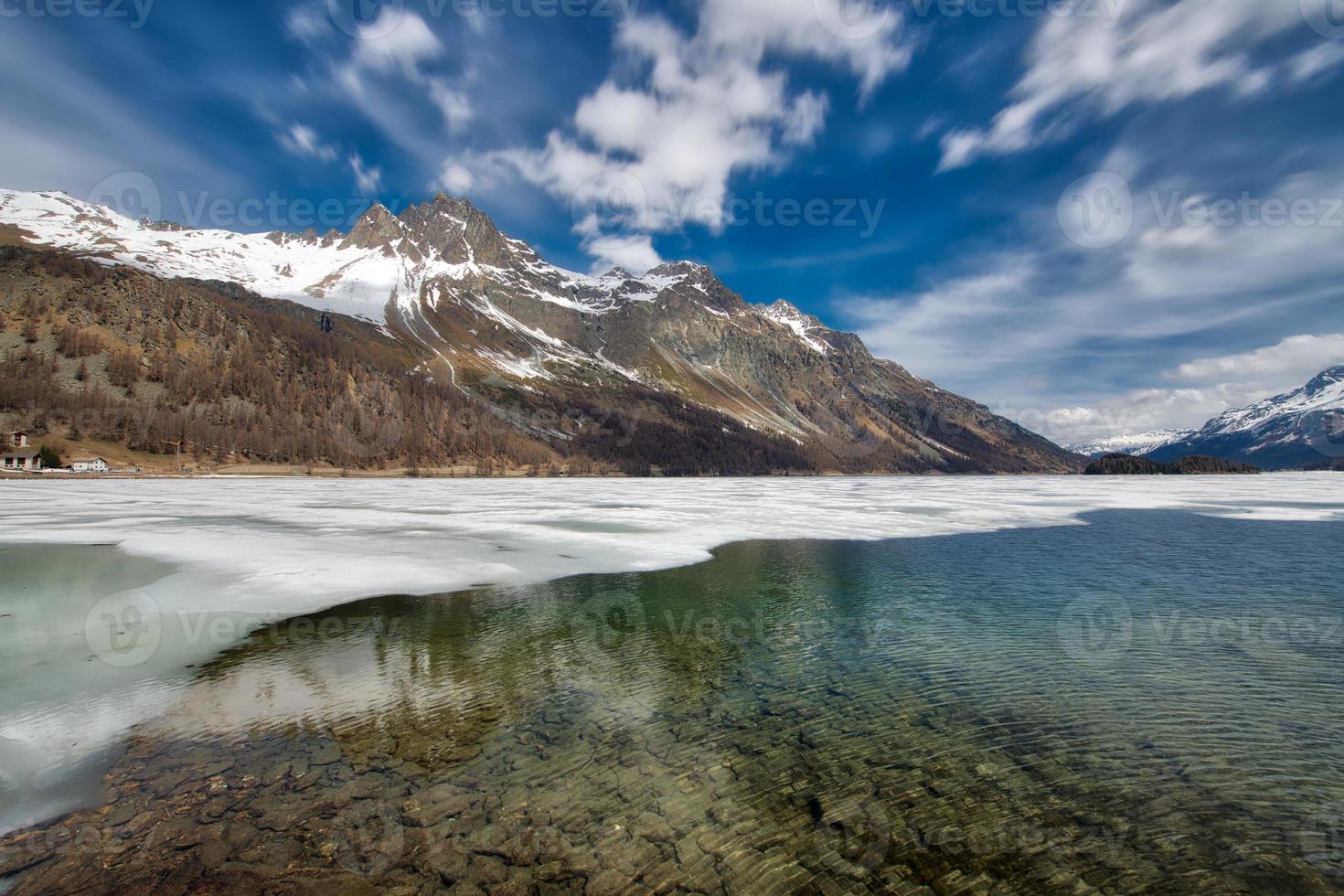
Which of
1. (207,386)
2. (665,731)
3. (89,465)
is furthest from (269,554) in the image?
(207,386)

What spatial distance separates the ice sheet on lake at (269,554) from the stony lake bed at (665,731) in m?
0.12

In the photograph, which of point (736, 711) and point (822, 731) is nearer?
point (822, 731)

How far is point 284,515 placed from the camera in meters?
35.8

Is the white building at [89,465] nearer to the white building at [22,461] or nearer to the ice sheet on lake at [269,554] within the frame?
the white building at [22,461]

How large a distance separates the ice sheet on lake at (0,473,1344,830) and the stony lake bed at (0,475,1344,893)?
12 cm

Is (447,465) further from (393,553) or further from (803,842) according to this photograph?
(803,842)

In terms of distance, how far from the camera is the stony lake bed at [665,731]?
233 inches

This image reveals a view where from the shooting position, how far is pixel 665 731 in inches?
349

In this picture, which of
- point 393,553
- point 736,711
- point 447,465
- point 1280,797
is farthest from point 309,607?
point 447,465

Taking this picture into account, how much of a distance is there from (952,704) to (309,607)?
15.6 m

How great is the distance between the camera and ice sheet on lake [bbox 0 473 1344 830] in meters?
8.87

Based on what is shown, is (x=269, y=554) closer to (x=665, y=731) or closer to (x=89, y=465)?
(x=665, y=731)

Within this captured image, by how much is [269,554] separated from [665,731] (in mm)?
19580

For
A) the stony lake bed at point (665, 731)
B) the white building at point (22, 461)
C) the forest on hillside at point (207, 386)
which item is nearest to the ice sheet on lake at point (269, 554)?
the stony lake bed at point (665, 731)
